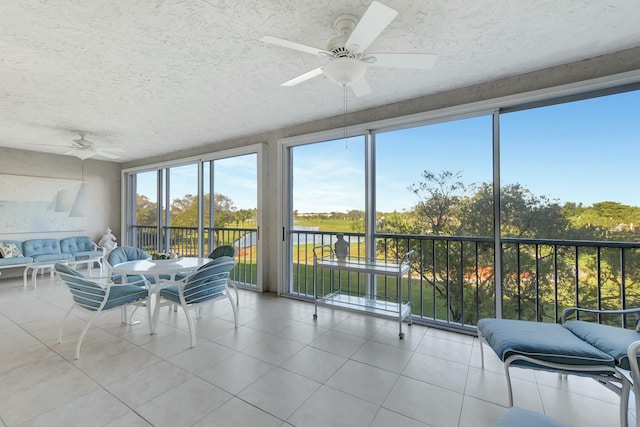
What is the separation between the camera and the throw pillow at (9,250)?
475cm

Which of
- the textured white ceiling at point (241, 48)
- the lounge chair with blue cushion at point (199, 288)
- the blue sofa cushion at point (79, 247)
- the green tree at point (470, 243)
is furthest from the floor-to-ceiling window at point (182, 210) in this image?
the green tree at point (470, 243)

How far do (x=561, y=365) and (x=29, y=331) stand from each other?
4616mm

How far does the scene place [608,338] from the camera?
166cm

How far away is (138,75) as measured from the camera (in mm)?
2580

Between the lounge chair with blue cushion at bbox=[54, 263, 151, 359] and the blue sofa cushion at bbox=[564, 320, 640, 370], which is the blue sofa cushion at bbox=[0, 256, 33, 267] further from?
the blue sofa cushion at bbox=[564, 320, 640, 370]

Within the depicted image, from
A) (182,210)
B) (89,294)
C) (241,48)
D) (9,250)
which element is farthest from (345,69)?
Answer: (9,250)

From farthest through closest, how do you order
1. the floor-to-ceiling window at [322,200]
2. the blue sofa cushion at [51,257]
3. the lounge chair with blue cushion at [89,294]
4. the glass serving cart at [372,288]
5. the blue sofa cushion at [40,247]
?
the blue sofa cushion at [40,247] → the blue sofa cushion at [51,257] → the floor-to-ceiling window at [322,200] → the glass serving cart at [372,288] → the lounge chair with blue cushion at [89,294]

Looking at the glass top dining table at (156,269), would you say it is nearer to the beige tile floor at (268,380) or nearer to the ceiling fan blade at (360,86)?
the beige tile floor at (268,380)

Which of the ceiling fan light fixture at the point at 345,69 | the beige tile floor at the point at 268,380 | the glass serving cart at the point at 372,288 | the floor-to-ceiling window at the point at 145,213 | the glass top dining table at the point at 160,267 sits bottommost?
the beige tile floor at the point at 268,380

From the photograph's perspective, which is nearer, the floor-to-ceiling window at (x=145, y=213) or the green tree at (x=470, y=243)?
the green tree at (x=470, y=243)

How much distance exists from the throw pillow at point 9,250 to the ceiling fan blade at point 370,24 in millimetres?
6560

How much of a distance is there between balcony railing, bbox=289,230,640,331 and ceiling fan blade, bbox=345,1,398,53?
2.23 m

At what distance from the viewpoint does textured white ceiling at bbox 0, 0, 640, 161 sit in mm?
1758

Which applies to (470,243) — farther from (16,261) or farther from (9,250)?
(9,250)
